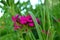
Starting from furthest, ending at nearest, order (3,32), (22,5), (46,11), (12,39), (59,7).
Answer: (22,5) → (3,32) → (59,7) → (12,39) → (46,11)

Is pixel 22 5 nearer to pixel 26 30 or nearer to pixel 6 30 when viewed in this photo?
pixel 6 30

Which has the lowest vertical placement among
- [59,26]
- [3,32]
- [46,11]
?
[3,32]

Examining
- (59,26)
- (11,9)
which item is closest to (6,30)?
(11,9)

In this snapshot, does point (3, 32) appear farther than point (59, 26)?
Yes

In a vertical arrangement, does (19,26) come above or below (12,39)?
above

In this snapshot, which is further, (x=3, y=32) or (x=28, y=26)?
(x=3, y=32)

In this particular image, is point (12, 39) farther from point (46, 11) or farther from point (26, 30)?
point (46, 11)

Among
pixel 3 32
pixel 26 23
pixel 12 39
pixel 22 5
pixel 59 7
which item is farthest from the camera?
pixel 22 5

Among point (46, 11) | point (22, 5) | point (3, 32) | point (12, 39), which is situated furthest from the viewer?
point (22, 5)

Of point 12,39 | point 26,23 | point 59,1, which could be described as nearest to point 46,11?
point 26,23
